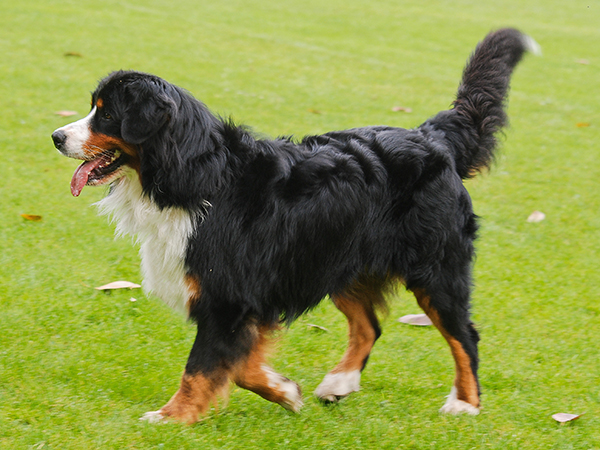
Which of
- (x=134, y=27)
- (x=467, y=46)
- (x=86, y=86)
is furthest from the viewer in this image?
(x=467, y=46)

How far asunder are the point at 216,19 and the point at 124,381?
12268 mm

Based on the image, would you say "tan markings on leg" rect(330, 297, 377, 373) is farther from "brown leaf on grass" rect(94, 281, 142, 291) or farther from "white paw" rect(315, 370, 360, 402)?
"brown leaf on grass" rect(94, 281, 142, 291)

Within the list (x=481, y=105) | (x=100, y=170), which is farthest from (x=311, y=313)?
(x=100, y=170)

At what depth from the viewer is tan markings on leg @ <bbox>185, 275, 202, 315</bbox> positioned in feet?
11.7

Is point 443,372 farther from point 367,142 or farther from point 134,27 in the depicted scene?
point 134,27

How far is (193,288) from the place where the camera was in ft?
11.7

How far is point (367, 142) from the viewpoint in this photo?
3941 millimetres

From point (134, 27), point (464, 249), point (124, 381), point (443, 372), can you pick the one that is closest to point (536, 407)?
point (443, 372)

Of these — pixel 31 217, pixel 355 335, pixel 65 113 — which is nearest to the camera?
pixel 355 335

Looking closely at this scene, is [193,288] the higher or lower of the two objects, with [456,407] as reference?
higher

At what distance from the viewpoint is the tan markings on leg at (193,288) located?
3.56 m

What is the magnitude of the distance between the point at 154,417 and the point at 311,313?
6.10 ft

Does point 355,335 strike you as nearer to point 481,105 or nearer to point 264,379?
point 264,379

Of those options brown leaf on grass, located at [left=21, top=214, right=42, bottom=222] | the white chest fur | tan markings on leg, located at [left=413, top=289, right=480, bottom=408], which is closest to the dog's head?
the white chest fur
